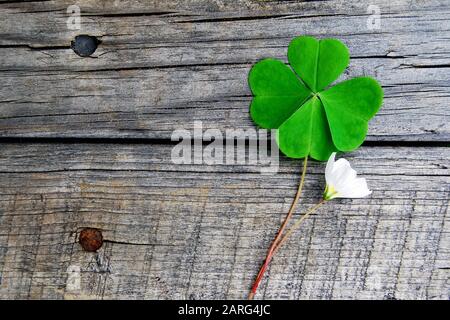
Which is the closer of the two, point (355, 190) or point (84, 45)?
point (355, 190)

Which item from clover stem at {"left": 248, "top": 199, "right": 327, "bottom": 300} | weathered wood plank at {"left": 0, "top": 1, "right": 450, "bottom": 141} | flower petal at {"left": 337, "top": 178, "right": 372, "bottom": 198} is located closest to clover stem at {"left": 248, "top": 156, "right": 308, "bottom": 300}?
clover stem at {"left": 248, "top": 199, "right": 327, "bottom": 300}

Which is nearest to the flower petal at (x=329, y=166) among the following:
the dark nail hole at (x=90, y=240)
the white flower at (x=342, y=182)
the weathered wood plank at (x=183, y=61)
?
the white flower at (x=342, y=182)

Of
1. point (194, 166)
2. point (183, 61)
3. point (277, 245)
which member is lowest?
point (277, 245)

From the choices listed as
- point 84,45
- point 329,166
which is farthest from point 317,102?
point 84,45

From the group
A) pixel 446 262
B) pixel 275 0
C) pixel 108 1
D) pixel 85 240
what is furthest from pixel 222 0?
pixel 446 262

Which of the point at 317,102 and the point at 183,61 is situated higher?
the point at 183,61

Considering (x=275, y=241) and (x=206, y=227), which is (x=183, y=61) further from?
(x=275, y=241)

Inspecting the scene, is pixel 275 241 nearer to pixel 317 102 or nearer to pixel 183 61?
pixel 317 102
